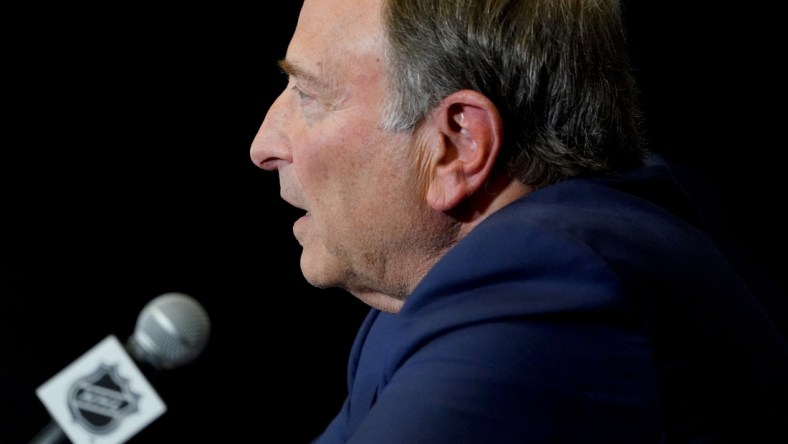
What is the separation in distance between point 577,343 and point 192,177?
1454 mm

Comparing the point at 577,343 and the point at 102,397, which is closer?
the point at 577,343

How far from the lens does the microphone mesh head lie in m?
1.21

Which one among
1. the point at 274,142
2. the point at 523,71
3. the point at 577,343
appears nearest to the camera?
the point at 577,343

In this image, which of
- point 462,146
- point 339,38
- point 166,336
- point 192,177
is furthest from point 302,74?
point 192,177

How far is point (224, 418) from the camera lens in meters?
2.31

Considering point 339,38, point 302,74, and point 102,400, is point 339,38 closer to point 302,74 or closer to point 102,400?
point 302,74

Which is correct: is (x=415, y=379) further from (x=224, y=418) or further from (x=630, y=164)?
(x=224, y=418)

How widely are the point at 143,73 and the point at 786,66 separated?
131cm

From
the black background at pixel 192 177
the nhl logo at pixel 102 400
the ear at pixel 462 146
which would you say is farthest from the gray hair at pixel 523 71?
the black background at pixel 192 177

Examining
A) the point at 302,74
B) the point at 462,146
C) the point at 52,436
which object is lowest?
the point at 52,436

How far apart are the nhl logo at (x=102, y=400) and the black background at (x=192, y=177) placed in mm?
869

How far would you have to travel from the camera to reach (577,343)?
815 millimetres

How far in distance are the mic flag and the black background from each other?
853 mm

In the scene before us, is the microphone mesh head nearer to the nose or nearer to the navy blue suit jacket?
the nose
